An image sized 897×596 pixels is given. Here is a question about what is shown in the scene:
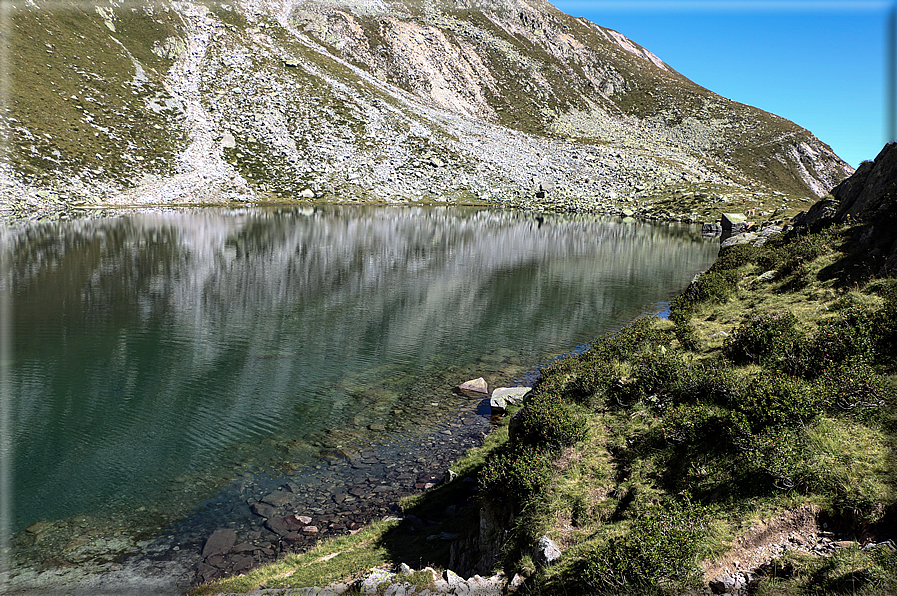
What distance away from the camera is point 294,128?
134 m

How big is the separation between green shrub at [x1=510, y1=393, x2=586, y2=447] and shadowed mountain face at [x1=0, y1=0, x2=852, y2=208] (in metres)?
101

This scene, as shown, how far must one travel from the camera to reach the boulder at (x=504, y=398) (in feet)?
65.7

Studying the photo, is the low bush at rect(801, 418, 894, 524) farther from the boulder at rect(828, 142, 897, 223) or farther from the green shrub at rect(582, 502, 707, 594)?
the boulder at rect(828, 142, 897, 223)

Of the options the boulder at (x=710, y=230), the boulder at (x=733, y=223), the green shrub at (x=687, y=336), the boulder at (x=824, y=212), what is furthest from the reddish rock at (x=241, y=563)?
the boulder at (x=710, y=230)

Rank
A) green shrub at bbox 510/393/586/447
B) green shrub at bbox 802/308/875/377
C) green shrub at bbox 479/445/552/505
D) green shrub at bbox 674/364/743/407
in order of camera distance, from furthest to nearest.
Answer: green shrub at bbox 802/308/875/377 → green shrub at bbox 510/393/586/447 → green shrub at bbox 674/364/743/407 → green shrub at bbox 479/445/552/505

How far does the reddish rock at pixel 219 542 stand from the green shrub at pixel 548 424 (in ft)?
24.6

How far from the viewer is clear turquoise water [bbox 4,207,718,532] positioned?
1650 centimetres

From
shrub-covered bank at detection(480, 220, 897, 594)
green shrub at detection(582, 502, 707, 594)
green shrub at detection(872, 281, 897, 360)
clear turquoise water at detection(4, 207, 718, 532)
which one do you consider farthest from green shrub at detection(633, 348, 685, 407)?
clear turquoise water at detection(4, 207, 718, 532)

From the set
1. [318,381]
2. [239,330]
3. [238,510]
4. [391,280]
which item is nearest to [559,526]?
[238,510]

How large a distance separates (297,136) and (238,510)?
132 m

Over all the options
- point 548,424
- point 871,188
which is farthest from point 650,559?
point 871,188

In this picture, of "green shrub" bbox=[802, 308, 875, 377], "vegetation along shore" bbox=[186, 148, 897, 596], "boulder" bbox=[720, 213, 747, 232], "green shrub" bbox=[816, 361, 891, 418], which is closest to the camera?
"vegetation along shore" bbox=[186, 148, 897, 596]

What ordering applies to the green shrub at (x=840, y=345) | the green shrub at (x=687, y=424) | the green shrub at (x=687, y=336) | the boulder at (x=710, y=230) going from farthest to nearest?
the boulder at (x=710, y=230)
the green shrub at (x=687, y=336)
the green shrub at (x=840, y=345)
the green shrub at (x=687, y=424)

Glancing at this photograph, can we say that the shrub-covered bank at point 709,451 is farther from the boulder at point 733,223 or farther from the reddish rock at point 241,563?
the boulder at point 733,223
